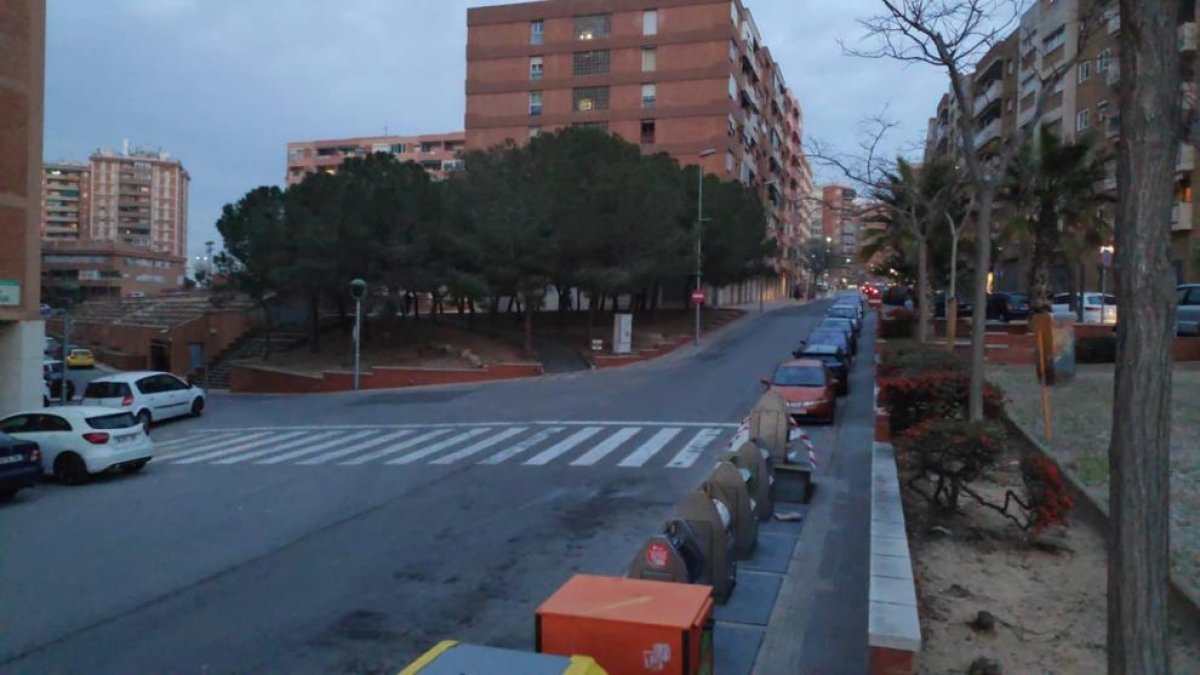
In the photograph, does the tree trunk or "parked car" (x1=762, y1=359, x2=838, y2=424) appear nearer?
the tree trunk

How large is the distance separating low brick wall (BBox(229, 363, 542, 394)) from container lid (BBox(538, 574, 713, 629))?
31.5m

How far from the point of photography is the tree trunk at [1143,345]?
437 cm

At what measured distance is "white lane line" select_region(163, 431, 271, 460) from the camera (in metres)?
21.8

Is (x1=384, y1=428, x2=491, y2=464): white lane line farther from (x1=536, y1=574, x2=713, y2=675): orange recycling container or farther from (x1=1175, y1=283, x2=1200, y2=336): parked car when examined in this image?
(x1=1175, y1=283, x2=1200, y2=336): parked car

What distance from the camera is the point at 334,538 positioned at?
39.2 feet

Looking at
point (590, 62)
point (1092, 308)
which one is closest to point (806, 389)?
point (1092, 308)

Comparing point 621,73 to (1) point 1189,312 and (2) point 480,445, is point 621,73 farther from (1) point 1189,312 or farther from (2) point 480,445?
(2) point 480,445

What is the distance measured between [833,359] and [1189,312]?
33.0 ft

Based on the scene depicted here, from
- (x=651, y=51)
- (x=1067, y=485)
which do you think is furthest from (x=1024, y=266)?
(x=1067, y=485)

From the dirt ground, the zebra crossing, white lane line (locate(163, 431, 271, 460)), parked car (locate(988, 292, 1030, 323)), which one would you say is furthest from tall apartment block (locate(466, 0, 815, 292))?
the dirt ground

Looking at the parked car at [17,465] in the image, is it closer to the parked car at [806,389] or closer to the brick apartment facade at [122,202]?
the parked car at [806,389]

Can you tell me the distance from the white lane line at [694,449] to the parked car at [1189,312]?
14.8 metres

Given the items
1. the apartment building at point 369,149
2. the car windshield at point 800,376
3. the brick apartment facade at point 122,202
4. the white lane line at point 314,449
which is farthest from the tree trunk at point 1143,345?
the brick apartment facade at point 122,202

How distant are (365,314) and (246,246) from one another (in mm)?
7306
